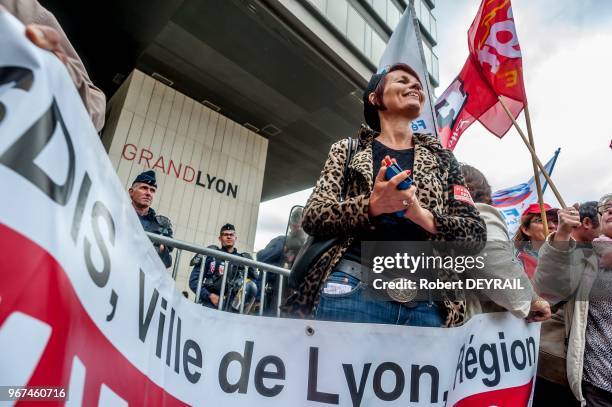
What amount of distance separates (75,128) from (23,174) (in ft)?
0.67

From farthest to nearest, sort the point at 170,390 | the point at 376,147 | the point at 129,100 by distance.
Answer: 1. the point at 129,100
2. the point at 376,147
3. the point at 170,390

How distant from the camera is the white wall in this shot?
744cm

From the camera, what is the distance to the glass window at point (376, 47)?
8.81 meters

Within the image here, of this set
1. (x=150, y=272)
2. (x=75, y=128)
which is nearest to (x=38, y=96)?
(x=75, y=128)

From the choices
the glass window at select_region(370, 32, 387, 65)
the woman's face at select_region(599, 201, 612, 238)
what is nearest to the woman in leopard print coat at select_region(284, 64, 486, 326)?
the woman's face at select_region(599, 201, 612, 238)

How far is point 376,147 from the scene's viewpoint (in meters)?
1.54

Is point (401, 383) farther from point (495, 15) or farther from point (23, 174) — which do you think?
point (495, 15)

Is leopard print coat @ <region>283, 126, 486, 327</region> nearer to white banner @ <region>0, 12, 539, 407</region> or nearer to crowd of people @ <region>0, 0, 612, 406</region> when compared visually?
crowd of people @ <region>0, 0, 612, 406</region>

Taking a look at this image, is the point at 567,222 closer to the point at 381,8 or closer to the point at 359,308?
the point at 359,308

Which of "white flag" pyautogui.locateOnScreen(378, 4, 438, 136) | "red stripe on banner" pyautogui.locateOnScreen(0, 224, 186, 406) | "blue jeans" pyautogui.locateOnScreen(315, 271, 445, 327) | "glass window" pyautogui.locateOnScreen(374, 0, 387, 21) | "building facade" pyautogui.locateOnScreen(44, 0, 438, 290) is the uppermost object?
"glass window" pyautogui.locateOnScreen(374, 0, 387, 21)

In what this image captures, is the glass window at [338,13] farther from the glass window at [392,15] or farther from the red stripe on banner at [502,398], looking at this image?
the red stripe on banner at [502,398]

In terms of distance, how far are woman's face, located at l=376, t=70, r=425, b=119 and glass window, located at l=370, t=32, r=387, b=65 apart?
749 cm

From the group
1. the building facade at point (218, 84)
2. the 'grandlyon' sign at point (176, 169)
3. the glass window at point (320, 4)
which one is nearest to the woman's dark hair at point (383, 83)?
the building facade at point (218, 84)

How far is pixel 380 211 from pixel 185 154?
25.2 ft
